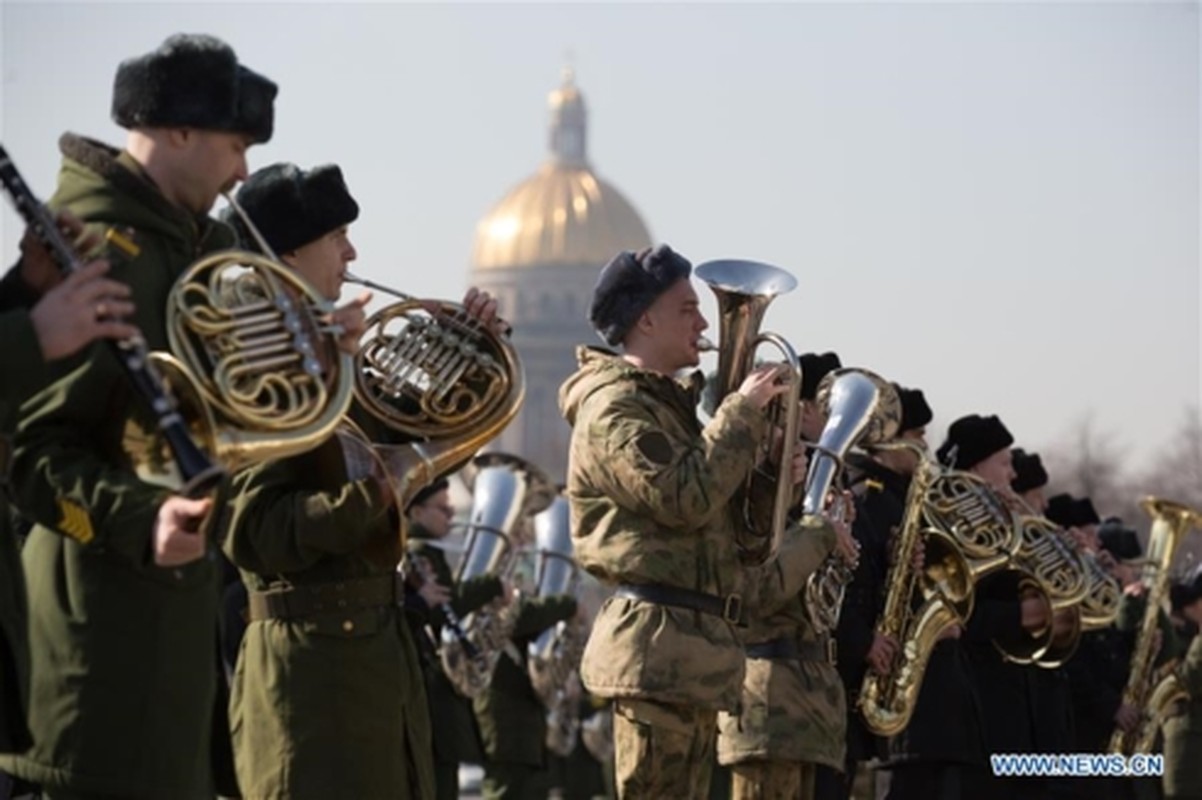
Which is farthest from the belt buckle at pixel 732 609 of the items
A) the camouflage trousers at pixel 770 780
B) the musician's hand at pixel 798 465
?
the camouflage trousers at pixel 770 780

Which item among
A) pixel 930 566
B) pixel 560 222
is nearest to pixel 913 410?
pixel 930 566

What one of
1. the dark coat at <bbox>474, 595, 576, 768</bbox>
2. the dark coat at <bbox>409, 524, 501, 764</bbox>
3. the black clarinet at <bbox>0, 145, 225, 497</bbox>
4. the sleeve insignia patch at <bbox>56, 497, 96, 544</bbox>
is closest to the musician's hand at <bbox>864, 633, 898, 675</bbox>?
the dark coat at <bbox>409, 524, 501, 764</bbox>

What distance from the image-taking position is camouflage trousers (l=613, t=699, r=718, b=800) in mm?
8648

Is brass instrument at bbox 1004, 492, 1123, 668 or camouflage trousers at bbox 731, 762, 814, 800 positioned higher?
brass instrument at bbox 1004, 492, 1123, 668

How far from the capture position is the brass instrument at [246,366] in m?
5.97

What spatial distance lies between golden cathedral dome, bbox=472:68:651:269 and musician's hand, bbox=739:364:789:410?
156215 millimetres

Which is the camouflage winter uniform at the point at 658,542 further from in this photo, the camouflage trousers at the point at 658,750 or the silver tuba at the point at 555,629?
the silver tuba at the point at 555,629

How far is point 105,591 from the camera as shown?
20.4 feet

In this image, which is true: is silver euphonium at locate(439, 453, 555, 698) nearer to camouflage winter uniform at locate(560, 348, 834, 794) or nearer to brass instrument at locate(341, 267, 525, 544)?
camouflage winter uniform at locate(560, 348, 834, 794)

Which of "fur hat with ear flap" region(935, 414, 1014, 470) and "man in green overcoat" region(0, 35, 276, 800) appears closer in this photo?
"man in green overcoat" region(0, 35, 276, 800)

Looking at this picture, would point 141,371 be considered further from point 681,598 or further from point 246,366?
point 681,598

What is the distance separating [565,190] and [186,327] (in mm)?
173797

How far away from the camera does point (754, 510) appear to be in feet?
29.6

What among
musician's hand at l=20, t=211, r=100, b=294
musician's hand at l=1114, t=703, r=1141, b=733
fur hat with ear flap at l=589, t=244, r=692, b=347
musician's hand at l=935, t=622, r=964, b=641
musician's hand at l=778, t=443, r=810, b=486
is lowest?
musician's hand at l=1114, t=703, r=1141, b=733
